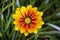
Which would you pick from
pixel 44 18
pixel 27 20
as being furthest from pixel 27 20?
pixel 44 18

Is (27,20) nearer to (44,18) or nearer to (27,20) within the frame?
(27,20)

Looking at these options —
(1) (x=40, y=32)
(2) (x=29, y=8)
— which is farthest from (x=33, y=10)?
(1) (x=40, y=32)

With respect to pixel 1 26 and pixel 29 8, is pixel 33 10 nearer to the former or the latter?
pixel 29 8

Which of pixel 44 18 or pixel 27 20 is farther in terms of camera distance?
pixel 44 18

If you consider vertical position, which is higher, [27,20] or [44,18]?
[44,18]

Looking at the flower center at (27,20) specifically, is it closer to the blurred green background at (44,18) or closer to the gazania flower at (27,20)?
the gazania flower at (27,20)
